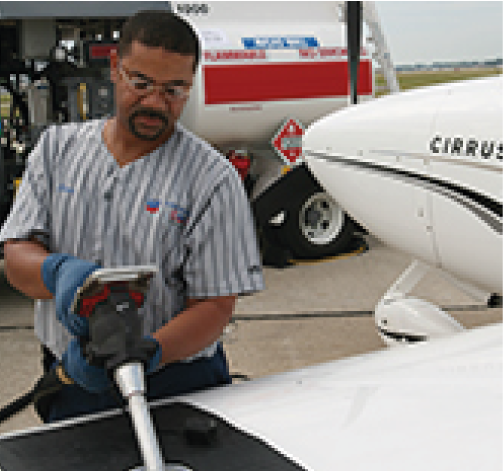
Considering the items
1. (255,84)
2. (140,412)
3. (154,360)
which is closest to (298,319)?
(255,84)

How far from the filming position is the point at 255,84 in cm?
710

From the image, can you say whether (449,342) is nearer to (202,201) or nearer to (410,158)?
(202,201)

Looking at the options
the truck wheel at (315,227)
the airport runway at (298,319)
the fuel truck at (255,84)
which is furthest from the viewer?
the truck wheel at (315,227)

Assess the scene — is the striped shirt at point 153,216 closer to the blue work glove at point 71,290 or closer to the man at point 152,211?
the man at point 152,211

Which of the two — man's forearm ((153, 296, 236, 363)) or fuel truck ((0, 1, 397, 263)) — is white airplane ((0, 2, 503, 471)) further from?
fuel truck ((0, 1, 397, 263))

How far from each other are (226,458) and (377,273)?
533 centimetres

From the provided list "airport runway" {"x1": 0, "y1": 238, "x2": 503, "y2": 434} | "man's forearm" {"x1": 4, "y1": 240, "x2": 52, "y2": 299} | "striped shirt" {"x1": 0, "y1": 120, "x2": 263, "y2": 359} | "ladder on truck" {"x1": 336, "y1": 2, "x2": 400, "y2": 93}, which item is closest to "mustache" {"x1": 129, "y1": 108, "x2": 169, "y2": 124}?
"striped shirt" {"x1": 0, "y1": 120, "x2": 263, "y2": 359}

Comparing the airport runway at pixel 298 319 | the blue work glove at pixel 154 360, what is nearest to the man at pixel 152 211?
the blue work glove at pixel 154 360

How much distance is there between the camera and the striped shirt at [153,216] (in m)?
2.02

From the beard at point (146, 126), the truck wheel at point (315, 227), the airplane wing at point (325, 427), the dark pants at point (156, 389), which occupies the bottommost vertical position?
the truck wheel at point (315, 227)

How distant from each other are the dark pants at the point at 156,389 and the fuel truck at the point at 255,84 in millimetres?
4316

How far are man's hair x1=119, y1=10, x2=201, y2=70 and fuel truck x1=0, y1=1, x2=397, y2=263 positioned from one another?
4.40 metres

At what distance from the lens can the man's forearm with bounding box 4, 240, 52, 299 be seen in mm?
1898

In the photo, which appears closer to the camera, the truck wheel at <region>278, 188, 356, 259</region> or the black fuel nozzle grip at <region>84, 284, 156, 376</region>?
the black fuel nozzle grip at <region>84, 284, 156, 376</region>
